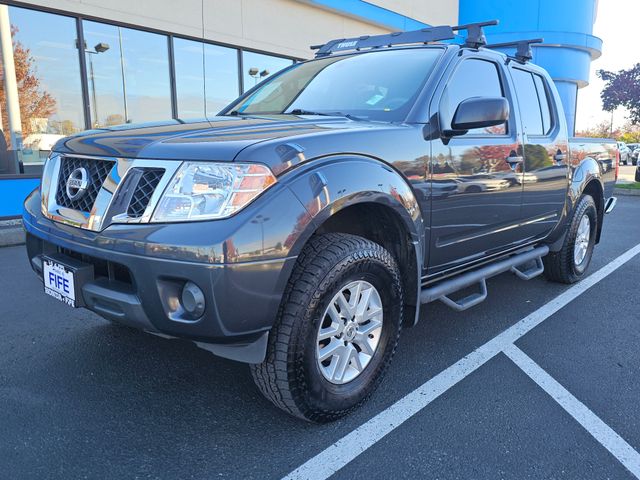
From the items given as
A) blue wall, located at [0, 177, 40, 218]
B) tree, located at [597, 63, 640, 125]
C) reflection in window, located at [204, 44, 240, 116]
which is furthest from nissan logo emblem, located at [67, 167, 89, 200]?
tree, located at [597, 63, 640, 125]

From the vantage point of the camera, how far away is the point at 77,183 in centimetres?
239

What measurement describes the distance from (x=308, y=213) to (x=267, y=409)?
3.49ft

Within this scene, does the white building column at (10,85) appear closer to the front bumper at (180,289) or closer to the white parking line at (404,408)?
the front bumper at (180,289)

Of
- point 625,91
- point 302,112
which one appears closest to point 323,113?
point 302,112

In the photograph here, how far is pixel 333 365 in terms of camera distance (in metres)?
2.48

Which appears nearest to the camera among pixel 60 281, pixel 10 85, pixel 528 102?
pixel 60 281

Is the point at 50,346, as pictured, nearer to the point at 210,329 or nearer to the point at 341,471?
the point at 210,329

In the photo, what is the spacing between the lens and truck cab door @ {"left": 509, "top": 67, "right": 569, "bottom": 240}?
383cm

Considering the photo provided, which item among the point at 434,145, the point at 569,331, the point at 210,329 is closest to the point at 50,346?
the point at 210,329

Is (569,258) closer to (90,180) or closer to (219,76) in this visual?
(90,180)

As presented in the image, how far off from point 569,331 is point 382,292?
6.08 ft

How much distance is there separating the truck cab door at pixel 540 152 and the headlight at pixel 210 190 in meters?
2.37

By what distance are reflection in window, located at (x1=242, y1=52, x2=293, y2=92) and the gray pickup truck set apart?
7458 millimetres

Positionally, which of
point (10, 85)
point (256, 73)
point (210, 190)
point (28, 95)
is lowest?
point (210, 190)
